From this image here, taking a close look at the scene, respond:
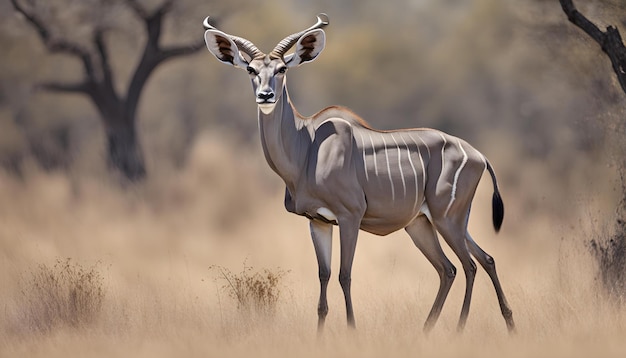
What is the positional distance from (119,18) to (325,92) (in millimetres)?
15458

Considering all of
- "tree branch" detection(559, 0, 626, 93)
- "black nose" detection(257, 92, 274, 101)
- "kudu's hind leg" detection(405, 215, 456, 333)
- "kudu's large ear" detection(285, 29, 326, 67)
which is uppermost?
"tree branch" detection(559, 0, 626, 93)

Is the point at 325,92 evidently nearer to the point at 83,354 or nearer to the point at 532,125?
the point at 532,125

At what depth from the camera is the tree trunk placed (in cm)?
1931

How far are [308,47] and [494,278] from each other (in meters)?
2.53

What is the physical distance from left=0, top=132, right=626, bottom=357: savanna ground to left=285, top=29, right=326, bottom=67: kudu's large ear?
89.7 inches

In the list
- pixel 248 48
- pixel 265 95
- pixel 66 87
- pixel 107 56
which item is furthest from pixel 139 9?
pixel 265 95

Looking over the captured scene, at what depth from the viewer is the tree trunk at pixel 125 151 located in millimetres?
19312

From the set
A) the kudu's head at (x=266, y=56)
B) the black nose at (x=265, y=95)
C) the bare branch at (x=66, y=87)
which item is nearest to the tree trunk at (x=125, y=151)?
the bare branch at (x=66, y=87)

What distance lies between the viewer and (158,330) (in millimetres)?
9305

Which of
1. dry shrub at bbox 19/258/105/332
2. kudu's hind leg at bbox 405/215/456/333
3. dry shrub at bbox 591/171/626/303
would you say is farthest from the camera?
dry shrub at bbox 591/171/626/303

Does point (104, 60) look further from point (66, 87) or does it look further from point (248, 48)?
point (248, 48)

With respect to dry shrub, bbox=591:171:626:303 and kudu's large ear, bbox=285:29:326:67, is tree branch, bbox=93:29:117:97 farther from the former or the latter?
dry shrub, bbox=591:171:626:303

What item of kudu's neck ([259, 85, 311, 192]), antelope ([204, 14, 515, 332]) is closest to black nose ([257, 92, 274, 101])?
antelope ([204, 14, 515, 332])

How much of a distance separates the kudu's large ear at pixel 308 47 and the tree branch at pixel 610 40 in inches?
105
